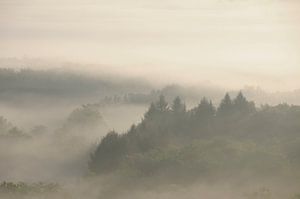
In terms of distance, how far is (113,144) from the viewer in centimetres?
9731

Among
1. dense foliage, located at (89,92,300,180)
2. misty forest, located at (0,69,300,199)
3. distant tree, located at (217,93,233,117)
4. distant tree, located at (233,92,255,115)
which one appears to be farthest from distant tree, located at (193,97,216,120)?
distant tree, located at (233,92,255,115)

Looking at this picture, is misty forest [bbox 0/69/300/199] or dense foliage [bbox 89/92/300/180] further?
dense foliage [bbox 89/92/300/180]

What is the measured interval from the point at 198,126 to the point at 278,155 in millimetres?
33100

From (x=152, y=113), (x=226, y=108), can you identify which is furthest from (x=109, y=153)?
(x=152, y=113)

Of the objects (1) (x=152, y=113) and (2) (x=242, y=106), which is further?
(1) (x=152, y=113)

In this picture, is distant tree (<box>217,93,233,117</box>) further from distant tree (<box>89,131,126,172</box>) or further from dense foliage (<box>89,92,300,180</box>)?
distant tree (<box>89,131,126,172</box>)

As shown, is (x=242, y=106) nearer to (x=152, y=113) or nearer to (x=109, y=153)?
(x=152, y=113)

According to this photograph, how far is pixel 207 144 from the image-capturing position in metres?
78.4

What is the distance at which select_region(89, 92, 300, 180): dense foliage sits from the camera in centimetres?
7056

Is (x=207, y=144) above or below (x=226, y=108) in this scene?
below

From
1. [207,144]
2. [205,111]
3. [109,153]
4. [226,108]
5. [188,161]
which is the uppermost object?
[226,108]

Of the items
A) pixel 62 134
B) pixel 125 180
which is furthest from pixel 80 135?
pixel 125 180

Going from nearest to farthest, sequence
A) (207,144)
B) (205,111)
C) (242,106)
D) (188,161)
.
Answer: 1. (188,161)
2. (207,144)
3. (205,111)
4. (242,106)

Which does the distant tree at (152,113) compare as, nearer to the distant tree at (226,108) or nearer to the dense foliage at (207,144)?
the dense foliage at (207,144)
